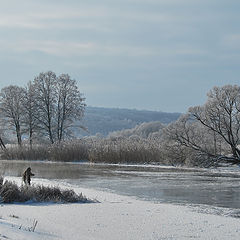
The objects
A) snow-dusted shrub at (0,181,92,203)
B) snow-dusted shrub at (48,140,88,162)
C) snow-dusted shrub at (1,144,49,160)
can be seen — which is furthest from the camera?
snow-dusted shrub at (1,144,49,160)

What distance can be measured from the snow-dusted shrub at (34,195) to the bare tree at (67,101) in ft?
124

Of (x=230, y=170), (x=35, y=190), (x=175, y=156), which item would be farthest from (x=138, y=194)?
(x=175, y=156)

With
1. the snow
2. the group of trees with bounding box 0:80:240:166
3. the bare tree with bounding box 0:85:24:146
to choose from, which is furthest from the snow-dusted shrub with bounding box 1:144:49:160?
the snow

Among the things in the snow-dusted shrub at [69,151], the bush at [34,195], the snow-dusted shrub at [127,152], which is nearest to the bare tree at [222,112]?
the snow-dusted shrub at [127,152]

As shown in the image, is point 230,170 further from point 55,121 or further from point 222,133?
A: point 55,121

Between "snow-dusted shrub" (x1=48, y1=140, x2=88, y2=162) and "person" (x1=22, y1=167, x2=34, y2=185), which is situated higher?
"snow-dusted shrub" (x1=48, y1=140, x2=88, y2=162)

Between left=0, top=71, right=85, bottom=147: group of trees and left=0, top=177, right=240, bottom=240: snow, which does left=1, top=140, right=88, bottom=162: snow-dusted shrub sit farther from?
left=0, top=177, right=240, bottom=240: snow

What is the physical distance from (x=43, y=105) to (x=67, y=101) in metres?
2.86

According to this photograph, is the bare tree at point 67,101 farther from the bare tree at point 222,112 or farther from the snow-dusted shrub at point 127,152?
the bare tree at point 222,112

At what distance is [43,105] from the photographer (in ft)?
175

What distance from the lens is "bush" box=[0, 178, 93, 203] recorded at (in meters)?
14.3

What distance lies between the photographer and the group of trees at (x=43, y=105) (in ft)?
174

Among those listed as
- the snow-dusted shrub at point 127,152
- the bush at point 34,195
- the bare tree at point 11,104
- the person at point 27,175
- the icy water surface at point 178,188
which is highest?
the bare tree at point 11,104

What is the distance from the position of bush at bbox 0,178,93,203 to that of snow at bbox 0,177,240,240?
632mm
